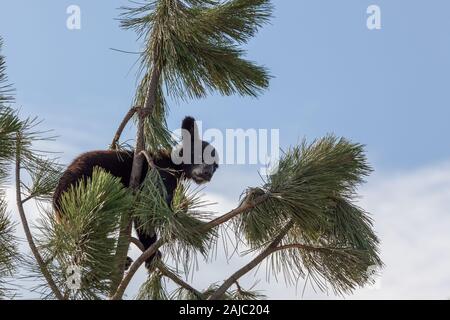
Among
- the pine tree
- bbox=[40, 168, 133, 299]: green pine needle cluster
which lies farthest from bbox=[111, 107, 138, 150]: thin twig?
bbox=[40, 168, 133, 299]: green pine needle cluster

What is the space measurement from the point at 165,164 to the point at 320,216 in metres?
1.90

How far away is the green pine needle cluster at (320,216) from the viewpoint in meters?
5.73

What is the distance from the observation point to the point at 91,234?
4902 mm

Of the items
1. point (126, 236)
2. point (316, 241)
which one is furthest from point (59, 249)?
point (316, 241)

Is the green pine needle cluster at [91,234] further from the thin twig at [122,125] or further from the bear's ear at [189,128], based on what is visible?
the bear's ear at [189,128]

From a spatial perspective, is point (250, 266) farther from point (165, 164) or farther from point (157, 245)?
point (165, 164)

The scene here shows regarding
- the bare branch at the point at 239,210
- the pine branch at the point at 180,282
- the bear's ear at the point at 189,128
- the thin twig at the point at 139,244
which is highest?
the bear's ear at the point at 189,128

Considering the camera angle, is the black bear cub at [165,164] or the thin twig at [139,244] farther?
the black bear cub at [165,164]

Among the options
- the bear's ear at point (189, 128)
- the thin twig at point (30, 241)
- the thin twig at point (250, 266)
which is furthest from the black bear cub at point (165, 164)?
the thin twig at point (250, 266)

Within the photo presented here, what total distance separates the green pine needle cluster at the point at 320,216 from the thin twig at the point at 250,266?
0.14 feet

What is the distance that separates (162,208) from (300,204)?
974 mm

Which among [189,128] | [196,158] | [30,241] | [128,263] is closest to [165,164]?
[196,158]

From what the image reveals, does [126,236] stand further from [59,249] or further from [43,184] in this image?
[43,184]

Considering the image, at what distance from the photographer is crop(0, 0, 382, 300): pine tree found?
4992mm
